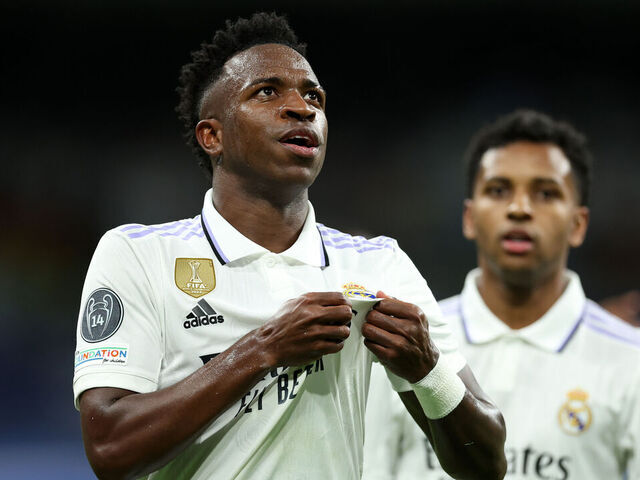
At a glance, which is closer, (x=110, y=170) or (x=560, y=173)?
(x=560, y=173)

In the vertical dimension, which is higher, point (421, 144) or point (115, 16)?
point (115, 16)

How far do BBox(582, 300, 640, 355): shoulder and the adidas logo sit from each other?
2.29m

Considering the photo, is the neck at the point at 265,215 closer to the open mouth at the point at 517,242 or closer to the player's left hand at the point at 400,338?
the player's left hand at the point at 400,338

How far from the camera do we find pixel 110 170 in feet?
26.2

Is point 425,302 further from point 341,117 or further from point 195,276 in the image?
point 341,117

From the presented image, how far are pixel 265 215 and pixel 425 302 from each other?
0.48 m

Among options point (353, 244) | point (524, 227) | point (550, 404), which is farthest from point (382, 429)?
point (353, 244)

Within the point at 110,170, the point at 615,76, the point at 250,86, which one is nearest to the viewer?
the point at 250,86

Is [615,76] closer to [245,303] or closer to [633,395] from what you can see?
[633,395]

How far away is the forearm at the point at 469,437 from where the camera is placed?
2178mm

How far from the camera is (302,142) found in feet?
7.75

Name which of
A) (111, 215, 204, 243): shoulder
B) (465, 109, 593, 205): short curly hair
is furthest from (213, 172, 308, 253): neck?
(465, 109, 593, 205): short curly hair

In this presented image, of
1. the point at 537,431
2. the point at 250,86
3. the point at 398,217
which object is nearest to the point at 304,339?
the point at 250,86

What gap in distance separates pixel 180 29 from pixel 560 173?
16.3 ft
